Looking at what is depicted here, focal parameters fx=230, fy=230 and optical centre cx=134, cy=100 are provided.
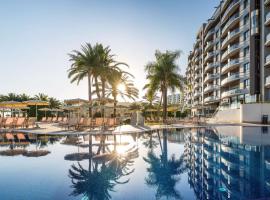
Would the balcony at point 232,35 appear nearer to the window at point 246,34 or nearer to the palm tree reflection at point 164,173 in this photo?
the window at point 246,34

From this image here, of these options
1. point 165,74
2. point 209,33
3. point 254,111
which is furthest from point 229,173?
point 209,33

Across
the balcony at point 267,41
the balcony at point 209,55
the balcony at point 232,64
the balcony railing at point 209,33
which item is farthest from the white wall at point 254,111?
the balcony railing at point 209,33

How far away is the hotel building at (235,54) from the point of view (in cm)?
3597

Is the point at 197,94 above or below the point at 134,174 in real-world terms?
above

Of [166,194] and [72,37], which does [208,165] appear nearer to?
[166,194]

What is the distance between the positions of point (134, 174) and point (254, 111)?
30747mm

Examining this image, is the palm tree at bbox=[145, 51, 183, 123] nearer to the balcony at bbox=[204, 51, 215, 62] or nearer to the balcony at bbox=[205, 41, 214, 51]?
the balcony at bbox=[204, 51, 215, 62]

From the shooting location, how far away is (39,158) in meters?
9.60

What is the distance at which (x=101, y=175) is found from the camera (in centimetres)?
702

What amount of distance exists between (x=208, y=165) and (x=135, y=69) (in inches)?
1280

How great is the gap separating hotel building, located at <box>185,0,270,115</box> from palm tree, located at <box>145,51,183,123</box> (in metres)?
5.76

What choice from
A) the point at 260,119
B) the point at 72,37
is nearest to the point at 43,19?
the point at 72,37

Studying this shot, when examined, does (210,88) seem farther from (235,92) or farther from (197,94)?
(235,92)

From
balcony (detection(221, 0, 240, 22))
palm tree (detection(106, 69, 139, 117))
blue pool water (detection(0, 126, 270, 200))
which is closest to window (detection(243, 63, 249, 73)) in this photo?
balcony (detection(221, 0, 240, 22))
